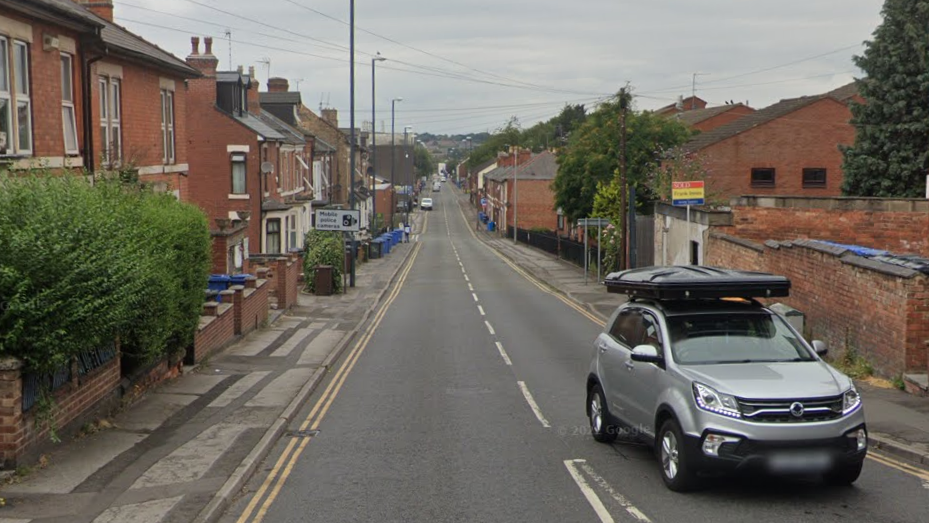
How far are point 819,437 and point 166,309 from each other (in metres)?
9.71

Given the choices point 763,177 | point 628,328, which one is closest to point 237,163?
point 763,177

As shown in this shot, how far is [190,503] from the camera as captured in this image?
956 centimetres

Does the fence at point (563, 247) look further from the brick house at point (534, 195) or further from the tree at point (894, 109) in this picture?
the tree at point (894, 109)

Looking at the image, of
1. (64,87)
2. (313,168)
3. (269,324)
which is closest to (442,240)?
(313,168)

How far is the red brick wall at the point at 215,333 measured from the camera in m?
18.8

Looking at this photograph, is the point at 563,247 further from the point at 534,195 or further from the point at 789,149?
the point at 534,195

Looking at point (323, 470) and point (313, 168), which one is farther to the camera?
point (313, 168)

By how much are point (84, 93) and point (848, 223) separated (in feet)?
61.8

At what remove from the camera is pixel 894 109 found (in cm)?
3453

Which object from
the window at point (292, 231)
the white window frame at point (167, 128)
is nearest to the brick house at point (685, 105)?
the window at point (292, 231)

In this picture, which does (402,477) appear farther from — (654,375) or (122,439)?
(122,439)

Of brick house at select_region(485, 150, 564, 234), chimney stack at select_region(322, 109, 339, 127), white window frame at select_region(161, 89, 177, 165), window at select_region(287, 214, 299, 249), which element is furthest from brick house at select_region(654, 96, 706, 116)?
white window frame at select_region(161, 89, 177, 165)

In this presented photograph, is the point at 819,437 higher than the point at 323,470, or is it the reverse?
the point at 819,437

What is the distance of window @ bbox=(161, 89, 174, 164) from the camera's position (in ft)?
85.5
